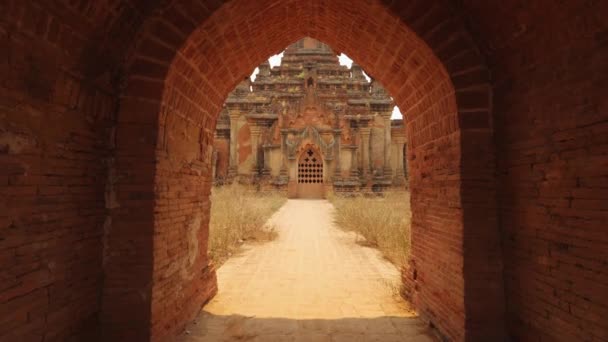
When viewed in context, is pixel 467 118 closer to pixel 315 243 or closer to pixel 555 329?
pixel 555 329

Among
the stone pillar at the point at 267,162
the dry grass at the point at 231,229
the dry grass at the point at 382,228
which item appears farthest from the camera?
the stone pillar at the point at 267,162

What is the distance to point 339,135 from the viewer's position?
21.6 m

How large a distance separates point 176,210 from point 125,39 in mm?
1650

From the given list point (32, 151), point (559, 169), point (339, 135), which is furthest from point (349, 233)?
point (339, 135)

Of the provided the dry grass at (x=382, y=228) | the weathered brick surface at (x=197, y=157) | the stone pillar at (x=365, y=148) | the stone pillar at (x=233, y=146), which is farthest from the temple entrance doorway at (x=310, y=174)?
the weathered brick surface at (x=197, y=157)

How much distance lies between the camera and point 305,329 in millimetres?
3750

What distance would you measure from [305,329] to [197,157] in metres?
2.31

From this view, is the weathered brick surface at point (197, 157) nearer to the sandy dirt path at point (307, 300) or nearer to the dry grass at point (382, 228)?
the sandy dirt path at point (307, 300)

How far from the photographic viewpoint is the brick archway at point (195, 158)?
302 cm

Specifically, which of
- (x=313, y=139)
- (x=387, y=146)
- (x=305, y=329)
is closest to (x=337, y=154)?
(x=313, y=139)

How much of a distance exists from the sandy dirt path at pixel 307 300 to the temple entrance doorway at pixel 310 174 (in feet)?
44.9

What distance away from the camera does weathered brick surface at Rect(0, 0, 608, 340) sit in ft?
7.59

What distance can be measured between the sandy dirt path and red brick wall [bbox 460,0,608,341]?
4.30 ft

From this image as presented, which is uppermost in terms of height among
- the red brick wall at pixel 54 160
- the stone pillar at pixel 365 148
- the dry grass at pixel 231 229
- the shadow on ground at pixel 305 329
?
the stone pillar at pixel 365 148
